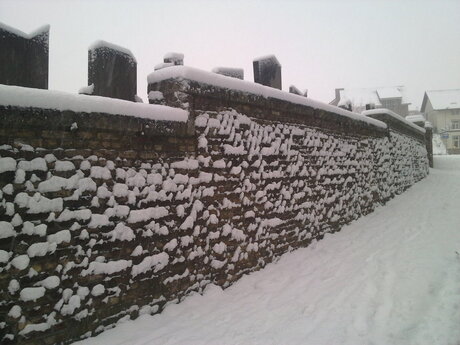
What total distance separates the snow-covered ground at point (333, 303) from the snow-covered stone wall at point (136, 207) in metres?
0.22

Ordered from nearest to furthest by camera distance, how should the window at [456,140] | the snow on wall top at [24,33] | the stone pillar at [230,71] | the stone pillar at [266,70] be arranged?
the snow on wall top at [24,33], the stone pillar at [230,71], the stone pillar at [266,70], the window at [456,140]

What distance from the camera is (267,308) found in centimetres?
329

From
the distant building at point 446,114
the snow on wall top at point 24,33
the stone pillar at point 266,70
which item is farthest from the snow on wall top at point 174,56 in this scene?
the distant building at point 446,114

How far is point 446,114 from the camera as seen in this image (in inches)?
1928

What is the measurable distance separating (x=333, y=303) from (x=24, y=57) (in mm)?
3812

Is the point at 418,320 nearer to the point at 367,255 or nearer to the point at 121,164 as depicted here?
the point at 367,255

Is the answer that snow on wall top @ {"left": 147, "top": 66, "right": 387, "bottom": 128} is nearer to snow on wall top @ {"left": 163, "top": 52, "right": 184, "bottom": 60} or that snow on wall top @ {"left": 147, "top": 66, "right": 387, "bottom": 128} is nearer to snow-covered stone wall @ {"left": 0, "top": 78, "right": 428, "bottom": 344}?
snow-covered stone wall @ {"left": 0, "top": 78, "right": 428, "bottom": 344}

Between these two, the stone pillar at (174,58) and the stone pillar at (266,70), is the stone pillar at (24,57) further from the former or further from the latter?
the stone pillar at (266,70)

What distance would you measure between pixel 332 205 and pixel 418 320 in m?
3.26

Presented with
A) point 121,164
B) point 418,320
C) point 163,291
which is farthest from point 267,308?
point 121,164

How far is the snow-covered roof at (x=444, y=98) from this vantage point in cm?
4933

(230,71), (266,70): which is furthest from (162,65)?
(266,70)

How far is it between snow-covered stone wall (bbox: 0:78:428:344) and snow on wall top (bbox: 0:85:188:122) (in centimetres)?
6

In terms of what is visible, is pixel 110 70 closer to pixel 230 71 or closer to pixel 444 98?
pixel 230 71
